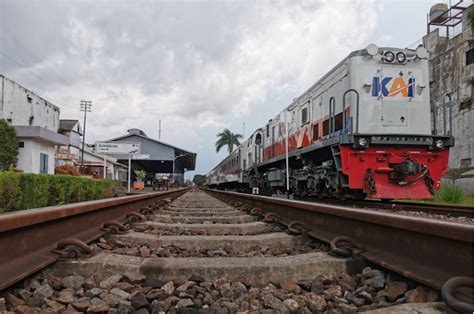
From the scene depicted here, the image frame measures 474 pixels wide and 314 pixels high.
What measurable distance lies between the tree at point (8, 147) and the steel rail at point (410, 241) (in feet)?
74.4

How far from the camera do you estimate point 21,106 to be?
31812mm

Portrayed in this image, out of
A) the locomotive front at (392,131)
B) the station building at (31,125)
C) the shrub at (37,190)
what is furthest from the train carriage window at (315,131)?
the station building at (31,125)

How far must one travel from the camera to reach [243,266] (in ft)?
7.95

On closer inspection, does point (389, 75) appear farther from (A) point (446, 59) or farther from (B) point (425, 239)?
(A) point (446, 59)

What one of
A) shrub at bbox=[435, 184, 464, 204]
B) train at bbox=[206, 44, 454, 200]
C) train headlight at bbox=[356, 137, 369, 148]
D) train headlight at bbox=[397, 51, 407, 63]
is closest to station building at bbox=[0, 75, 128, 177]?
train at bbox=[206, 44, 454, 200]

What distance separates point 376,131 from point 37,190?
29.0 feet

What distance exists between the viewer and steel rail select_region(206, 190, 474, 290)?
1.81m

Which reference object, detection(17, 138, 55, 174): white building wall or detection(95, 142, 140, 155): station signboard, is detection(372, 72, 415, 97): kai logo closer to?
detection(95, 142, 140, 155): station signboard

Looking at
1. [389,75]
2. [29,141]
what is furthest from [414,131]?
[29,141]

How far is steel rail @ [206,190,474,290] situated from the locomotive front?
4.94m

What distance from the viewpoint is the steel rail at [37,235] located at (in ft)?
6.81

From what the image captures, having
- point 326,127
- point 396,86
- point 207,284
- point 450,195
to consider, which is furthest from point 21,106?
point 207,284

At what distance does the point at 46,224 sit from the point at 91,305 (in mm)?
1023

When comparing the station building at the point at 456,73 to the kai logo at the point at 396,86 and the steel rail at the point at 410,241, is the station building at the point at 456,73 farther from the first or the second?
the steel rail at the point at 410,241
